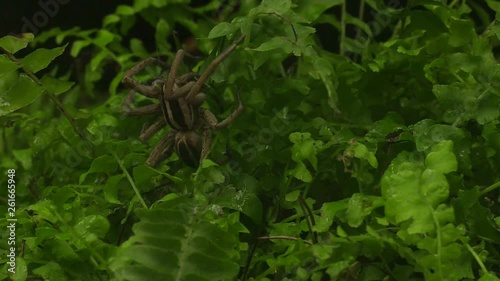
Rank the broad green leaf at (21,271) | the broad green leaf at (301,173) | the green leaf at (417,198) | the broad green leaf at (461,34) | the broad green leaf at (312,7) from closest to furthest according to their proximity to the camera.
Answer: the green leaf at (417,198) < the broad green leaf at (21,271) < the broad green leaf at (301,173) < the broad green leaf at (461,34) < the broad green leaf at (312,7)

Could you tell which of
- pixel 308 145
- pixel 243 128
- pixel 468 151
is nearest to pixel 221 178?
pixel 308 145

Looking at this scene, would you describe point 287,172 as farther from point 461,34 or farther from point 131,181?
point 461,34

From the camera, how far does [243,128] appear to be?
1289mm

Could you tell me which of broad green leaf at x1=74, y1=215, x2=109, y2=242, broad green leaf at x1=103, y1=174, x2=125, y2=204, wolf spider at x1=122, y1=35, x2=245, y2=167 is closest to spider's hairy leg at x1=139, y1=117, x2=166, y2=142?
wolf spider at x1=122, y1=35, x2=245, y2=167

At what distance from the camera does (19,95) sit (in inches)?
46.0

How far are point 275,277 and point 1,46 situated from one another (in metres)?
0.52

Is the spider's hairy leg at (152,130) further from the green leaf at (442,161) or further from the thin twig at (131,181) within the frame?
the green leaf at (442,161)

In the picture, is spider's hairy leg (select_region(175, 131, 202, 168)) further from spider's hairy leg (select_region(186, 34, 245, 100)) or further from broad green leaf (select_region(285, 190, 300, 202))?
broad green leaf (select_region(285, 190, 300, 202))

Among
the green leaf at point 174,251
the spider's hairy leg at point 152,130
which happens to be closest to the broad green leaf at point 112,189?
the spider's hairy leg at point 152,130

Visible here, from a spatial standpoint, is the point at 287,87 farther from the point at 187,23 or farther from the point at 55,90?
the point at 187,23

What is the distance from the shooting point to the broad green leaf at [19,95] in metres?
1.16

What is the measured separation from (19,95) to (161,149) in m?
0.23

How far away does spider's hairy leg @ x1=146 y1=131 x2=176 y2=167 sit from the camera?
47.7 inches

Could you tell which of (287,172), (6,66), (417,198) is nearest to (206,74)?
(287,172)
